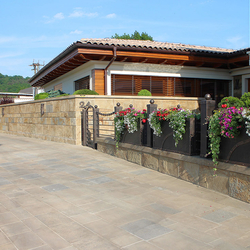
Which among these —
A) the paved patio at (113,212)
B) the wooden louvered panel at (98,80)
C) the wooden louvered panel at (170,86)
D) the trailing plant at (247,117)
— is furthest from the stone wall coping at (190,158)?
the wooden louvered panel at (170,86)

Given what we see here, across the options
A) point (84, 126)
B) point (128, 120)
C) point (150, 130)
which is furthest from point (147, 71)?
point (150, 130)

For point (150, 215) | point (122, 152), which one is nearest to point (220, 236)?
point (150, 215)

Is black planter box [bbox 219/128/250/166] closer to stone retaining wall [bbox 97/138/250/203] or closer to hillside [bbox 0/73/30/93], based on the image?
stone retaining wall [bbox 97/138/250/203]

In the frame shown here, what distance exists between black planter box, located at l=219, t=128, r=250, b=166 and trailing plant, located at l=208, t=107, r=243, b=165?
0.33 ft

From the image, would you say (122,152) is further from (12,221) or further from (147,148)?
(12,221)

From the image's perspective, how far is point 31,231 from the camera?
3695 millimetres

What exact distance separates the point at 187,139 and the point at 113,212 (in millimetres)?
2584

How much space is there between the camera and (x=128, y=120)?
812 cm

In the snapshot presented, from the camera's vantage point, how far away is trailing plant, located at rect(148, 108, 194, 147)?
6.12 m

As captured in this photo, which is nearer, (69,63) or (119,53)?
(119,53)

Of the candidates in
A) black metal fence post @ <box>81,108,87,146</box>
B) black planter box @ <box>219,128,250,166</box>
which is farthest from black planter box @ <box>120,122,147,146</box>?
black metal fence post @ <box>81,108,87,146</box>

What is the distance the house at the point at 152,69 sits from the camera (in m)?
13.3

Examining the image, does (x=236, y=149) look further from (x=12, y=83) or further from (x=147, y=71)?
(x=12, y=83)

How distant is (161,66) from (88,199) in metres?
11.2
